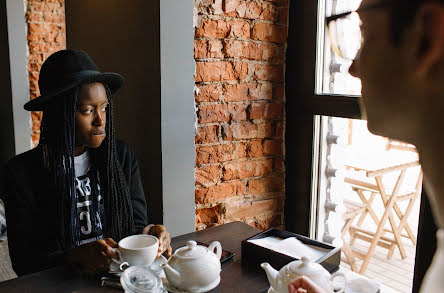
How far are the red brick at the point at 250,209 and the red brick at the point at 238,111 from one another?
1.25 ft

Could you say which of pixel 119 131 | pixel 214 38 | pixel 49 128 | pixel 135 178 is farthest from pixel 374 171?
pixel 49 128

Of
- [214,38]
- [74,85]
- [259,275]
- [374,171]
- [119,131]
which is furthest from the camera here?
[119,131]

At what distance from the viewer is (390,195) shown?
77.8 inches

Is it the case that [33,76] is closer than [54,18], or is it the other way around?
[33,76]

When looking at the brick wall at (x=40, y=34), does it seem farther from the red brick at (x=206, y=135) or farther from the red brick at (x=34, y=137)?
the red brick at (x=206, y=135)

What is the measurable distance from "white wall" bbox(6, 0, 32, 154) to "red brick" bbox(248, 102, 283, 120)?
2091 mm

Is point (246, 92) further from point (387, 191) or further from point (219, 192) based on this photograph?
point (387, 191)

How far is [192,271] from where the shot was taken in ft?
3.36

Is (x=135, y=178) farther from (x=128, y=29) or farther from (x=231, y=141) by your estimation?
(x=128, y=29)

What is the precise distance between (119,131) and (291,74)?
0.82 meters

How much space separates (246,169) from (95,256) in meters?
0.84

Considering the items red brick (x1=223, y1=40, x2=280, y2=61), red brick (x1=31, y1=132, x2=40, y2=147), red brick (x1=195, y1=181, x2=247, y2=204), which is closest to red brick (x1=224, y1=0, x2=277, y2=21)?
red brick (x1=223, y1=40, x2=280, y2=61)

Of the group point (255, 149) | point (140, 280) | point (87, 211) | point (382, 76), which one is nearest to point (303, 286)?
point (140, 280)

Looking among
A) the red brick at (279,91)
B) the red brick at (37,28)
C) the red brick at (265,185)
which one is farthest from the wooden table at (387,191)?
the red brick at (37,28)
